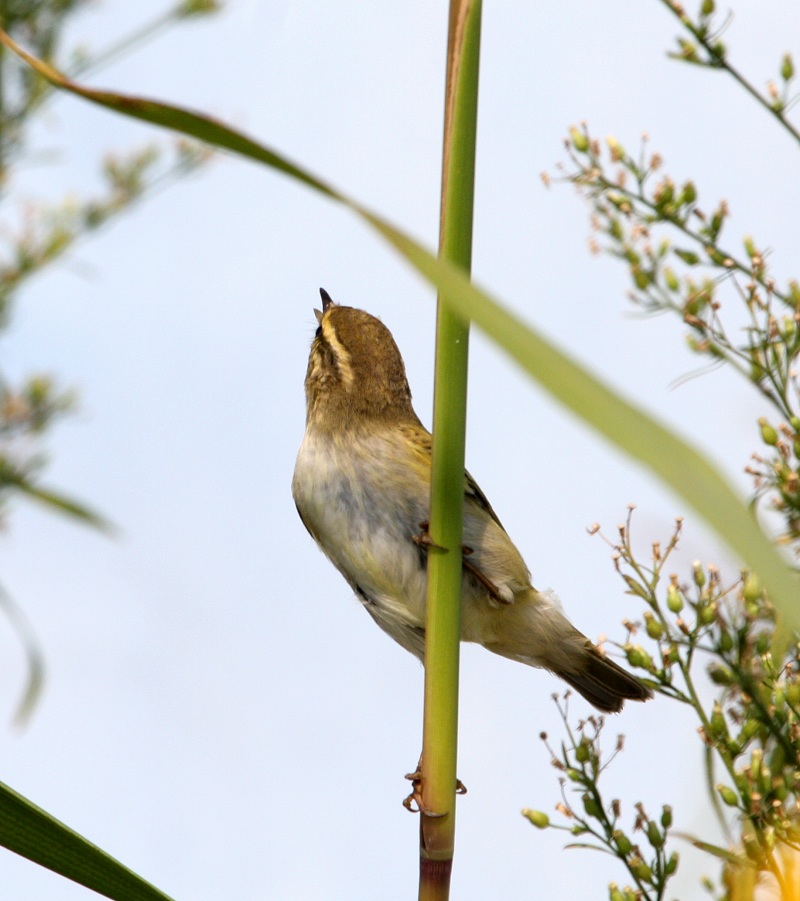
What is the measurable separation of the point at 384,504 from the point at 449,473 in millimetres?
1607

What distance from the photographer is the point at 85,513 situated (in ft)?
11.6

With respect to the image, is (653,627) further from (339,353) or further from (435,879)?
(339,353)

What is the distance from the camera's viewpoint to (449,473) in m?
1.36

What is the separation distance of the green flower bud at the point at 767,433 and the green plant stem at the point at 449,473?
1.13 m

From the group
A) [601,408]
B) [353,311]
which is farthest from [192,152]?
[601,408]

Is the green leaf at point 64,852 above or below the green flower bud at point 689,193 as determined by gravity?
below

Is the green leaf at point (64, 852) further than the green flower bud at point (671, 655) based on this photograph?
No

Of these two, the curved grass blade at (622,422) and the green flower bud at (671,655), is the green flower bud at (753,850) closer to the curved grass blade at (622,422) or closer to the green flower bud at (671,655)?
the green flower bud at (671,655)

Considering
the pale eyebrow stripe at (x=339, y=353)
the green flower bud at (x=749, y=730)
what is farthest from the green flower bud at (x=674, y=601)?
the pale eyebrow stripe at (x=339, y=353)

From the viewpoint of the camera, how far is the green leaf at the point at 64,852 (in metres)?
1.21

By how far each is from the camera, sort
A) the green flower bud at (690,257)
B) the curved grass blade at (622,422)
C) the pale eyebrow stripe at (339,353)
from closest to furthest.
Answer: the curved grass blade at (622,422) < the green flower bud at (690,257) < the pale eyebrow stripe at (339,353)

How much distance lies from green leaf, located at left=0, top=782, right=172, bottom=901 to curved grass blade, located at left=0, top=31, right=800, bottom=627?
2.22ft

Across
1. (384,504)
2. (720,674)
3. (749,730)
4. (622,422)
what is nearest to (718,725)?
(749,730)

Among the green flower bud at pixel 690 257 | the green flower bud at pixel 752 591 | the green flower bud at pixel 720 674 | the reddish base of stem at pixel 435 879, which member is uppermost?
the green flower bud at pixel 690 257
